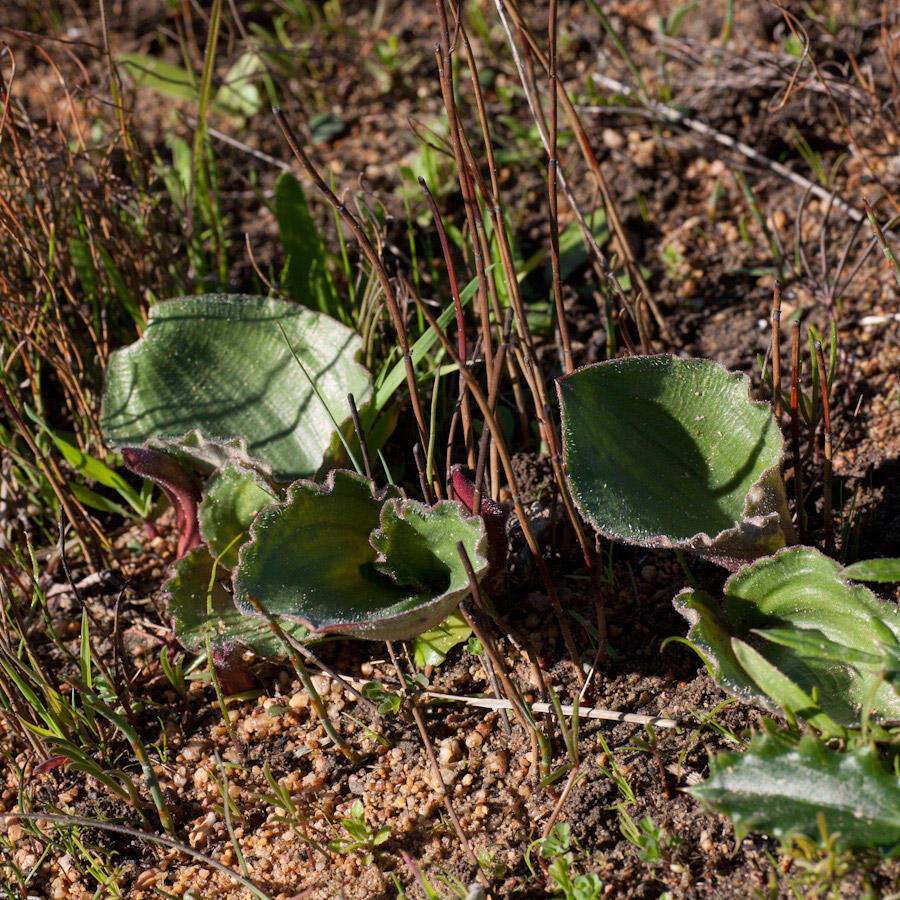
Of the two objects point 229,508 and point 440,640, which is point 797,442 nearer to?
point 440,640

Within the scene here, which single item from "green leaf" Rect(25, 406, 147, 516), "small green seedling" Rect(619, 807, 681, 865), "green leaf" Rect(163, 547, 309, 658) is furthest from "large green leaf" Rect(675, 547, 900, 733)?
"green leaf" Rect(25, 406, 147, 516)

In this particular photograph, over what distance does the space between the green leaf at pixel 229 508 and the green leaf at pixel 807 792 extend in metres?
0.72

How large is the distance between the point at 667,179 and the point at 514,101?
44cm

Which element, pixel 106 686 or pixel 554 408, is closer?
pixel 106 686

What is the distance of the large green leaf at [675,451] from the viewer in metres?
1.17

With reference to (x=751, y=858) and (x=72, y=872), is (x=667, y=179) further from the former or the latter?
(x=72, y=872)

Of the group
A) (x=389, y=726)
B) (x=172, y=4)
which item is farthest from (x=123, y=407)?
(x=172, y=4)

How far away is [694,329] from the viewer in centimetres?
170

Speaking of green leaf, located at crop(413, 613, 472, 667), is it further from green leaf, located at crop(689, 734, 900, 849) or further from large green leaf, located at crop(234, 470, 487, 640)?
green leaf, located at crop(689, 734, 900, 849)

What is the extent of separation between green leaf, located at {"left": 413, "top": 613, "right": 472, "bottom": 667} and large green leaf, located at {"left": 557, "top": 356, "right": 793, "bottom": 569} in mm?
285

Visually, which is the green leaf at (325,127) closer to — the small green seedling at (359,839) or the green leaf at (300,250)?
the green leaf at (300,250)

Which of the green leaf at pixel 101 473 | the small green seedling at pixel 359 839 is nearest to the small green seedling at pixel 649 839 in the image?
the small green seedling at pixel 359 839

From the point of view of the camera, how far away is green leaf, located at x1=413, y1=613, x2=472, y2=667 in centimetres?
129

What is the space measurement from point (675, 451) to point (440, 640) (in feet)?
1.39
